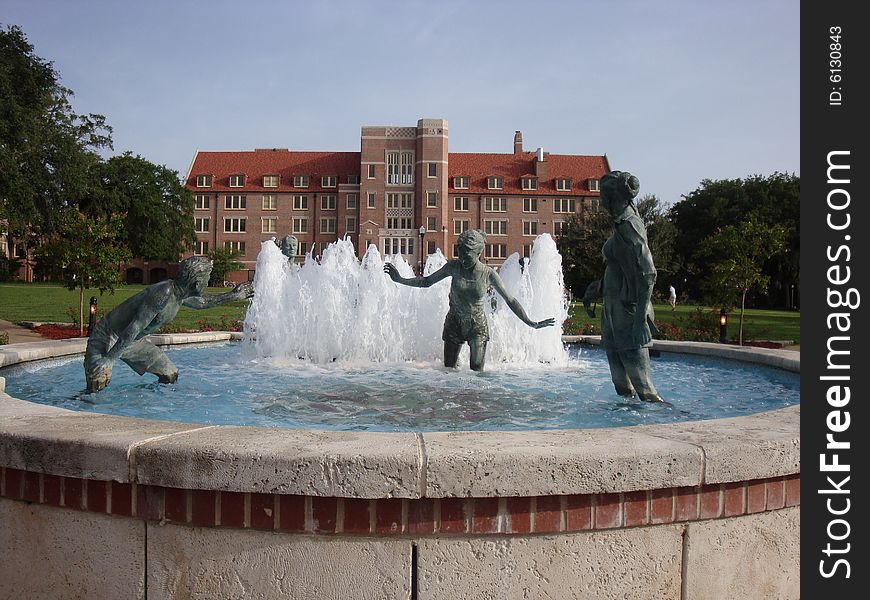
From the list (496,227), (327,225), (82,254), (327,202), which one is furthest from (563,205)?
(82,254)

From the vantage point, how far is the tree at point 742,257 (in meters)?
16.6

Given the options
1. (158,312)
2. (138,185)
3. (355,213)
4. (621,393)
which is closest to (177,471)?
(158,312)

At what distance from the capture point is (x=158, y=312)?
5.73 meters

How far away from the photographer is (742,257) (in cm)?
1694

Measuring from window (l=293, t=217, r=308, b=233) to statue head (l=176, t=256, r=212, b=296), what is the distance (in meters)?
64.2

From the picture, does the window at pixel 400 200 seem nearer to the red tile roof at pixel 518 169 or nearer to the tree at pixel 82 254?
the red tile roof at pixel 518 169

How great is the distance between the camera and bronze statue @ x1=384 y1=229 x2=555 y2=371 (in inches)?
326

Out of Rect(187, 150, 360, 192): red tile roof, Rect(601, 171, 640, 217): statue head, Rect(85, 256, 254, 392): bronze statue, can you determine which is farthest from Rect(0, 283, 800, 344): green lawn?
Rect(187, 150, 360, 192): red tile roof

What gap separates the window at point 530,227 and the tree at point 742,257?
49.7m

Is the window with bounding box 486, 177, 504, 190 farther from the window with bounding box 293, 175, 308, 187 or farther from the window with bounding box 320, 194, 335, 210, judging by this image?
the window with bounding box 293, 175, 308, 187

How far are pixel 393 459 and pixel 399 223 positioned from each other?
64671 millimetres

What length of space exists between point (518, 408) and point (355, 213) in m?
63.4

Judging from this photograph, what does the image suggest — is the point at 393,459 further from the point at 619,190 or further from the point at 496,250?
the point at 496,250
